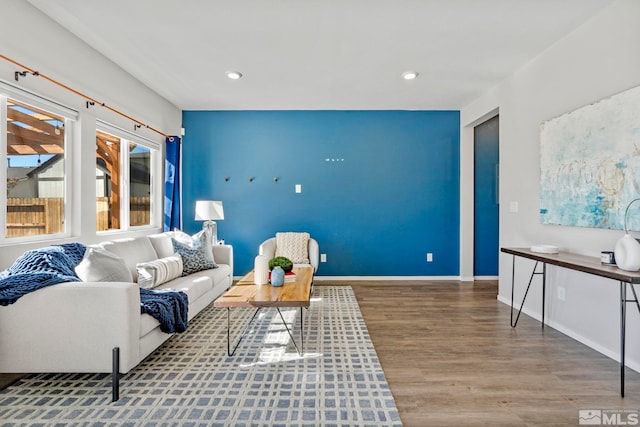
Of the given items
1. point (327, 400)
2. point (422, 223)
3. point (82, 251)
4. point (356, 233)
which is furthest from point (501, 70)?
point (82, 251)

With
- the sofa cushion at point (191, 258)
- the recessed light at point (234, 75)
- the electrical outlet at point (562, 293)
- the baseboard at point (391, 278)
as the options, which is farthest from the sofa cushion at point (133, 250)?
the electrical outlet at point (562, 293)

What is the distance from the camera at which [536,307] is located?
3.40 meters

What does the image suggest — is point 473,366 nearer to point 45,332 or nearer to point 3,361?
point 45,332

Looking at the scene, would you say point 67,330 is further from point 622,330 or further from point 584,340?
point 584,340

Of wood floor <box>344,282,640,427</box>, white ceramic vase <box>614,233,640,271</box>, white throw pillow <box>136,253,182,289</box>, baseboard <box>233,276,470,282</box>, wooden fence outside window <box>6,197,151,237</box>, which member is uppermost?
wooden fence outside window <box>6,197,151,237</box>

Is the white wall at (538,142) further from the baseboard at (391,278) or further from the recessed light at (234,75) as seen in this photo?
the recessed light at (234,75)

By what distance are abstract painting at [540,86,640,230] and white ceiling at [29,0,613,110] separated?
0.80 metres

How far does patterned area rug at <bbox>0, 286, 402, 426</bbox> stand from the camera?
70.3 inches

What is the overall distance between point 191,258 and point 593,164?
12.5ft

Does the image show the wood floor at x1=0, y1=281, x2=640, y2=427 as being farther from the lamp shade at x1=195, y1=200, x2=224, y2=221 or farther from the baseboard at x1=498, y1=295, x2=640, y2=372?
the lamp shade at x1=195, y1=200, x2=224, y2=221

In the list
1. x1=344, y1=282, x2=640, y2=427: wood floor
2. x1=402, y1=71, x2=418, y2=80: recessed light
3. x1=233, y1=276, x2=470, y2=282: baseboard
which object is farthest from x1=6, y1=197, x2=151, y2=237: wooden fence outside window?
x1=402, y1=71, x2=418, y2=80: recessed light

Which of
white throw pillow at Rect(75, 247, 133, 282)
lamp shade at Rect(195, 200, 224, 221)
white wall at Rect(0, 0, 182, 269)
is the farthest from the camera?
lamp shade at Rect(195, 200, 224, 221)

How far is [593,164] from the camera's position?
2613mm

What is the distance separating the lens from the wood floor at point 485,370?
185cm
